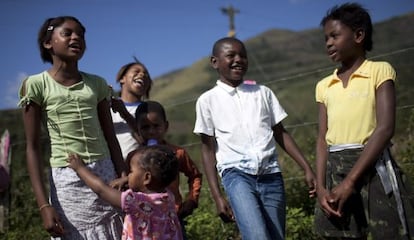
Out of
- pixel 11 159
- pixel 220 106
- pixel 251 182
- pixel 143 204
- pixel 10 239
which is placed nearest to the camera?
pixel 143 204

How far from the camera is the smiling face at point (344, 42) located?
2436 mm

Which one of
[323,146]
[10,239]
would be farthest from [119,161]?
[10,239]

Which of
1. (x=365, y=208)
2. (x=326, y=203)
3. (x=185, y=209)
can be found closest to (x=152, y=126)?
(x=185, y=209)

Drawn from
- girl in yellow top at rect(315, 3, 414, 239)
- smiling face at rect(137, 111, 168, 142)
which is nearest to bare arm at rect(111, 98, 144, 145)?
smiling face at rect(137, 111, 168, 142)

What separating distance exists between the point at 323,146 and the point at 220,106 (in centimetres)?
71

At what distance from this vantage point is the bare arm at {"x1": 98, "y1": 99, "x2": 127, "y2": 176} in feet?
8.45

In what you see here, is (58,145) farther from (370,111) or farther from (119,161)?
(370,111)

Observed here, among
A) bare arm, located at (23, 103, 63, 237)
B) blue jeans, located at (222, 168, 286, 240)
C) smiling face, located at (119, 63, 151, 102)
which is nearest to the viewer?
bare arm, located at (23, 103, 63, 237)

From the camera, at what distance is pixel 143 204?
2285 millimetres

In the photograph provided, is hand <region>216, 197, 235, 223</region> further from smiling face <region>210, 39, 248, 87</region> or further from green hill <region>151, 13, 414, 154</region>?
green hill <region>151, 13, 414, 154</region>

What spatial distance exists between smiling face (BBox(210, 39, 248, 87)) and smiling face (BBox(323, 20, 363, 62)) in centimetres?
64

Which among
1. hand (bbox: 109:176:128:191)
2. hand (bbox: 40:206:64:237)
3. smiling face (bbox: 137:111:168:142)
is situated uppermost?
smiling face (bbox: 137:111:168:142)

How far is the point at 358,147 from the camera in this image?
2.29 m

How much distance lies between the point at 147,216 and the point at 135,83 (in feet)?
5.06
